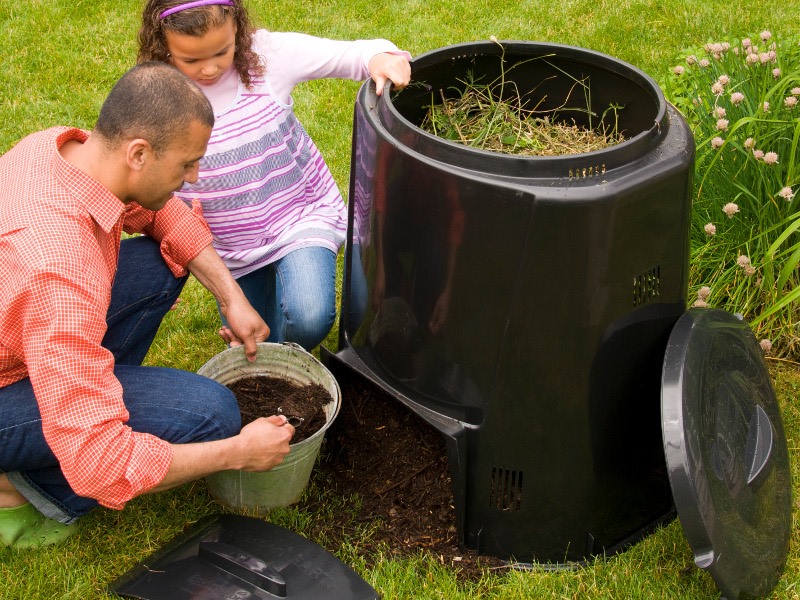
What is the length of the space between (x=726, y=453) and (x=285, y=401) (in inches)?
45.6

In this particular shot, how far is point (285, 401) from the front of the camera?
2557 mm

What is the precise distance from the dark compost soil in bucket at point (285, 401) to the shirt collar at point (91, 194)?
0.73 metres

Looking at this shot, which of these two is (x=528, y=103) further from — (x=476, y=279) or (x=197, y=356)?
(x=197, y=356)

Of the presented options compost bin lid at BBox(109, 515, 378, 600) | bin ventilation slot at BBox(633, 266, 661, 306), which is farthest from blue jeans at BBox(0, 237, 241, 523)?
bin ventilation slot at BBox(633, 266, 661, 306)

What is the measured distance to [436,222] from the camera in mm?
2027

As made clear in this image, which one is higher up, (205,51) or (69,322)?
(205,51)

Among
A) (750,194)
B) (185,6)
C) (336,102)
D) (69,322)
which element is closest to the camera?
(69,322)

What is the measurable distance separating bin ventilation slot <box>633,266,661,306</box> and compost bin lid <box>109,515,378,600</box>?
959 mm

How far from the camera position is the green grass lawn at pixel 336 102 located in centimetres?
236

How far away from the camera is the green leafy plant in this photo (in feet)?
9.56

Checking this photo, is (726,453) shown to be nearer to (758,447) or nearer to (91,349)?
(758,447)

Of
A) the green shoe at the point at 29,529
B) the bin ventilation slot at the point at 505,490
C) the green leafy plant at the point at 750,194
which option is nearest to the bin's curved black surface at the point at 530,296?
the bin ventilation slot at the point at 505,490

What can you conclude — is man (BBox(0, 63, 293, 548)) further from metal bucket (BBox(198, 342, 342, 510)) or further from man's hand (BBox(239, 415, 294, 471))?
metal bucket (BBox(198, 342, 342, 510))

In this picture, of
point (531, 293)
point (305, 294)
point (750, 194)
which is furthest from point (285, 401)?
point (750, 194)
